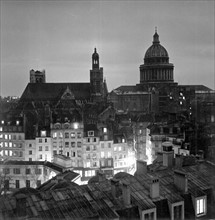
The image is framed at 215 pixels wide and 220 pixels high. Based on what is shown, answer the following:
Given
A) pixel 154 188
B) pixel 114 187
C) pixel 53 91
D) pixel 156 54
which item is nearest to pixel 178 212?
pixel 154 188

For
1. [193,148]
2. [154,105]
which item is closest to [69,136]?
[193,148]

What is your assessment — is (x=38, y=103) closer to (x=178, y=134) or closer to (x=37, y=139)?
(x=37, y=139)

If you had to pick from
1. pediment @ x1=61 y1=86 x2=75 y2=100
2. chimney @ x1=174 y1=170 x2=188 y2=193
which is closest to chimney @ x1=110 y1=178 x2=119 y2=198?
chimney @ x1=174 y1=170 x2=188 y2=193

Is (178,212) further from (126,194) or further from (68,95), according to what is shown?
(68,95)

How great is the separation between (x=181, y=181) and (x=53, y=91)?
4184cm

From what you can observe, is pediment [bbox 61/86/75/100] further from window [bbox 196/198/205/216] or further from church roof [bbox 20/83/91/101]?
window [bbox 196/198/205/216]

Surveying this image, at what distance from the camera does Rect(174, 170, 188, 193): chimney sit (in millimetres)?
7453

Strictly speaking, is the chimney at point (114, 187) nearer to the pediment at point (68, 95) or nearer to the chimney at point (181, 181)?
the chimney at point (181, 181)

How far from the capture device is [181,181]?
24.7 ft

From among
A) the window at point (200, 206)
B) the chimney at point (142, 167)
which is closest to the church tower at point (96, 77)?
the chimney at point (142, 167)

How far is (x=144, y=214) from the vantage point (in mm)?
6715

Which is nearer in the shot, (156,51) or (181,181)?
(181,181)

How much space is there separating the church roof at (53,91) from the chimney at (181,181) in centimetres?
3914

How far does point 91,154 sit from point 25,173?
5054 millimetres
